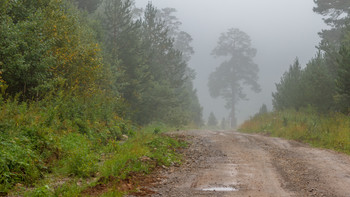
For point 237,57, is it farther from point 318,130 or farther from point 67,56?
point 67,56

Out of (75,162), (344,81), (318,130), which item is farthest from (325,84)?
(75,162)

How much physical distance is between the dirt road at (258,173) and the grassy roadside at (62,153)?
0.98 m

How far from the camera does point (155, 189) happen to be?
686 cm

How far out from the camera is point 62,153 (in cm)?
837

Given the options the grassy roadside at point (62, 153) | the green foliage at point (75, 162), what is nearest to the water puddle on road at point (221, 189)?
the grassy roadside at point (62, 153)

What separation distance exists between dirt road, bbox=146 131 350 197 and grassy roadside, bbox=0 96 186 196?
0.98m

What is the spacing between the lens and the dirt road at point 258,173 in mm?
6641

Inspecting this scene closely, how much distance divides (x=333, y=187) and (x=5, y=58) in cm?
1021

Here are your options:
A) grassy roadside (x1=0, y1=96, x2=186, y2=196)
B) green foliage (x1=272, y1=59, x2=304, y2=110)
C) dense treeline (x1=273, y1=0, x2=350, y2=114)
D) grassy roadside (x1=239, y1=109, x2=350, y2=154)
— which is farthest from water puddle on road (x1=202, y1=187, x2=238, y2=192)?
green foliage (x1=272, y1=59, x2=304, y2=110)

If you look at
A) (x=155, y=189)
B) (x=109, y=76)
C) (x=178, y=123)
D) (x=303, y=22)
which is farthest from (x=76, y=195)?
(x=303, y=22)

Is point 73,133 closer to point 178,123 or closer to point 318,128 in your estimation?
point 318,128

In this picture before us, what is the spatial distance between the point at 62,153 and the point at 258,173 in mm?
5162

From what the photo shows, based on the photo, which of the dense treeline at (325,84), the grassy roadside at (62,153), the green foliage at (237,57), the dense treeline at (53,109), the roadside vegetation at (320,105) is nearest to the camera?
the grassy roadside at (62,153)

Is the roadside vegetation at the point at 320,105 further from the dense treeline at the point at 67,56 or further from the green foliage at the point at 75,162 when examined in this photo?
the dense treeline at the point at 67,56
